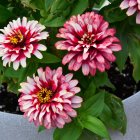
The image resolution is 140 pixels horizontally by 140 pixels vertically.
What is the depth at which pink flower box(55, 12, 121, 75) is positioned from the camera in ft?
1.82

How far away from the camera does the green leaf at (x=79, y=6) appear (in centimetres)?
64

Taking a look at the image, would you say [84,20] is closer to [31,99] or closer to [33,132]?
[31,99]

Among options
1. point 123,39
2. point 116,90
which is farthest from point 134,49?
point 116,90

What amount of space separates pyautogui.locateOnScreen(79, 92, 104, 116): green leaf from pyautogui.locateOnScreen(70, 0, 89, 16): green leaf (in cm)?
13

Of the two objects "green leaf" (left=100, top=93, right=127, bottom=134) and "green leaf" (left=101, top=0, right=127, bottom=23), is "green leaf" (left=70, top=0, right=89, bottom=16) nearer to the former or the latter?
"green leaf" (left=101, top=0, right=127, bottom=23)

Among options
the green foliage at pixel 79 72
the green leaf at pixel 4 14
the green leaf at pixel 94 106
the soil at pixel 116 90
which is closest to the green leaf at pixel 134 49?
the green foliage at pixel 79 72

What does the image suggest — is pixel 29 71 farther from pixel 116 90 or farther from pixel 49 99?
pixel 116 90

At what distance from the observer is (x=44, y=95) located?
1.88 feet

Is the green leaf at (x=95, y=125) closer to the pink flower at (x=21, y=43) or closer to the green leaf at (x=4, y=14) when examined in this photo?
the pink flower at (x=21, y=43)

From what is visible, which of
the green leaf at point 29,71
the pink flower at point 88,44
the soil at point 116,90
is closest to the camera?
the pink flower at point 88,44

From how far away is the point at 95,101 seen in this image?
65 cm

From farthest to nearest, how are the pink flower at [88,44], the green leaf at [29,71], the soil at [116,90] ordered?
the soil at [116,90] < the green leaf at [29,71] < the pink flower at [88,44]

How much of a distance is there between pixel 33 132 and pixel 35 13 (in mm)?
226

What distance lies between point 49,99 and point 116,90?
0.50m
